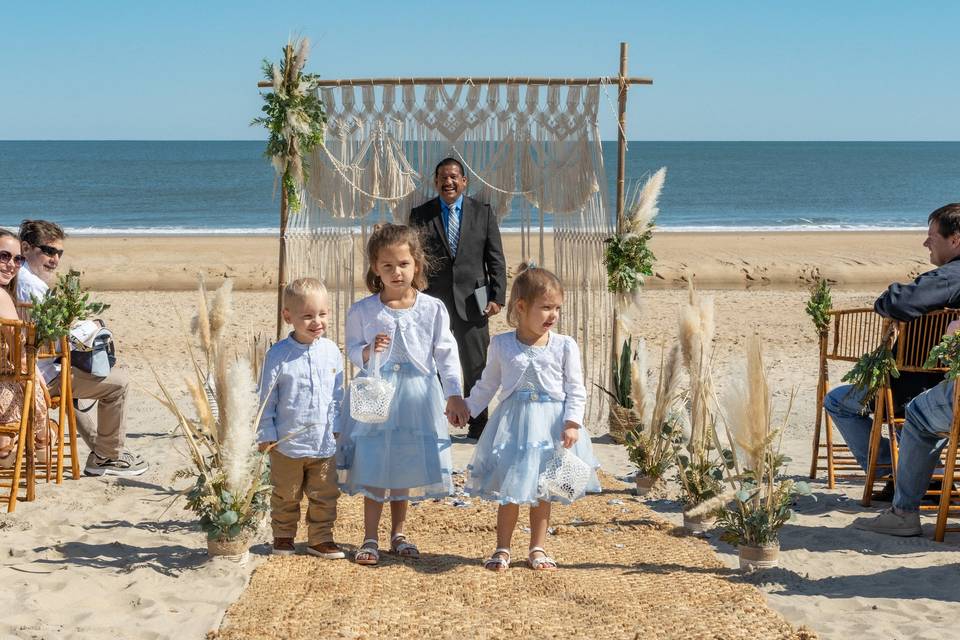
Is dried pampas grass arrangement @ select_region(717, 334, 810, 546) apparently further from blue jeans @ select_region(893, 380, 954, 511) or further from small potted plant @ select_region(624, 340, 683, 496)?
small potted plant @ select_region(624, 340, 683, 496)

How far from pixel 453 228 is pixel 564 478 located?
2.77 meters

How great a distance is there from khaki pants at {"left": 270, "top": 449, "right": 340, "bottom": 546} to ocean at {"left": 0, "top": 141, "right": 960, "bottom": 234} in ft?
62.0

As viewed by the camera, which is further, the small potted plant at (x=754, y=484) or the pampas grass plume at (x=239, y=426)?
the small potted plant at (x=754, y=484)

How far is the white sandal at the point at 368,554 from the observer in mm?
4227

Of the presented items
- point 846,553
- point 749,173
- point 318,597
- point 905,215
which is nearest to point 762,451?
point 846,553

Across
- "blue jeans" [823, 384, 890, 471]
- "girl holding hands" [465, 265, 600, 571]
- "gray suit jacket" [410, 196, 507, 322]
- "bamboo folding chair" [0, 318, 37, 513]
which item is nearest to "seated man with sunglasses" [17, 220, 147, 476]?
"bamboo folding chair" [0, 318, 37, 513]

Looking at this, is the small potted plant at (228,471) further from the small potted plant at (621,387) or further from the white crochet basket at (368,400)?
the small potted plant at (621,387)

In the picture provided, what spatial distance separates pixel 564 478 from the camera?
409 cm

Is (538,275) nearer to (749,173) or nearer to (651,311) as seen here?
(651,311)

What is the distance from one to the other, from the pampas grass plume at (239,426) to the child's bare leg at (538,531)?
1170 millimetres

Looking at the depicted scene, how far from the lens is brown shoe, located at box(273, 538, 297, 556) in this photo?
434 centimetres

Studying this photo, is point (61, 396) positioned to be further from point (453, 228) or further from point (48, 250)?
point (453, 228)

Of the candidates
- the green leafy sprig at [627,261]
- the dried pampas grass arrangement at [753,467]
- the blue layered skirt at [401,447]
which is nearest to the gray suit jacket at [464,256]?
the green leafy sprig at [627,261]

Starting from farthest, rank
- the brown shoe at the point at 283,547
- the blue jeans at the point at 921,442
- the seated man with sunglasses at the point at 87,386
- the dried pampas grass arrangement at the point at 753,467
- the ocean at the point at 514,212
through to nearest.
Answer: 1. the ocean at the point at 514,212
2. the seated man with sunglasses at the point at 87,386
3. the blue jeans at the point at 921,442
4. the brown shoe at the point at 283,547
5. the dried pampas grass arrangement at the point at 753,467
